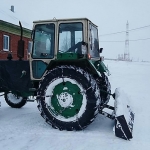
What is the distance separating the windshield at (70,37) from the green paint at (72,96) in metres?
0.73

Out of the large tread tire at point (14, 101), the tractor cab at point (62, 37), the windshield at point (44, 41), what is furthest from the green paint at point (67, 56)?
the large tread tire at point (14, 101)

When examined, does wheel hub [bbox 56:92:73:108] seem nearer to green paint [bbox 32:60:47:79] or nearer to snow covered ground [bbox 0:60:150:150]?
snow covered ground [bbox 0:60:150:150]

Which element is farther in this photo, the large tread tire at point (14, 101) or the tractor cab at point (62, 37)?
the large tread tire at point (14, 101)

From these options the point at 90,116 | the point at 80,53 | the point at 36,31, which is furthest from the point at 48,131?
the point at 36,31

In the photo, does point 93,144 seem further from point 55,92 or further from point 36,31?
point 36,31

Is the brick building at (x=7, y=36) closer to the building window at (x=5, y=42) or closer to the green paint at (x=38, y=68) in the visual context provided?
the building window at (x=5, y=42)

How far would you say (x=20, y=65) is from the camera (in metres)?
5.29

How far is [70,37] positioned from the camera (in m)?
4.61

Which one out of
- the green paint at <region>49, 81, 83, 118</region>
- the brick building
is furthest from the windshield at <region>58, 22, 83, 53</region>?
the brick building

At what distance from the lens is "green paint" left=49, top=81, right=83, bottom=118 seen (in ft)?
14.4

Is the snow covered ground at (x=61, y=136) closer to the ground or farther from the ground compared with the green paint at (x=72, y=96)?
closer to the ground

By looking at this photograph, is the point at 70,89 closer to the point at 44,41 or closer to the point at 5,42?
the point at 44,41

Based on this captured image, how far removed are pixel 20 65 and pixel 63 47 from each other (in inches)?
52.0

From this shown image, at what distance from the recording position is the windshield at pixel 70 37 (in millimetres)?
4578
